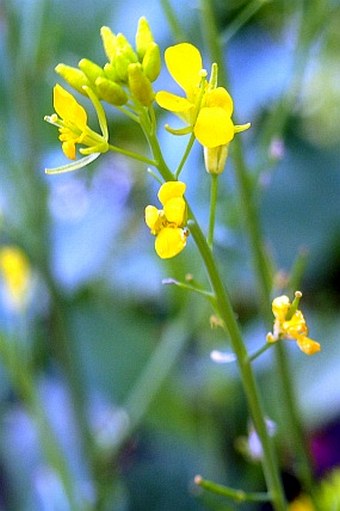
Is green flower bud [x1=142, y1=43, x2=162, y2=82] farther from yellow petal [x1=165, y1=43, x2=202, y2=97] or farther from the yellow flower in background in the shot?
the yellow flower in background

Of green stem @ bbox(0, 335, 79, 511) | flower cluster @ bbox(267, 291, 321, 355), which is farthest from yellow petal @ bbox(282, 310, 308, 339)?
green stem @ bbox(0, 335, 79, 511)

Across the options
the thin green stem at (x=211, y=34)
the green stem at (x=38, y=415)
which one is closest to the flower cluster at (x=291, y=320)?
the thin green stem at (x=211, y=34)

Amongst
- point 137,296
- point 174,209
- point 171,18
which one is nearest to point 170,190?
point 174,209

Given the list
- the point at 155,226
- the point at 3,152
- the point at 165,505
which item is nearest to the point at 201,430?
the point at 165,505

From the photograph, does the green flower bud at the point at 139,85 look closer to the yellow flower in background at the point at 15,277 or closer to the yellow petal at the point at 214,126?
the yellow petal at the point at 214,126

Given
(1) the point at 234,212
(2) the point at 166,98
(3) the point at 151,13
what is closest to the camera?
(2) the point at 166,98

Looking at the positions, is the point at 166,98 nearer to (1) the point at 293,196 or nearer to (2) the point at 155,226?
(2) the point at 155,226
